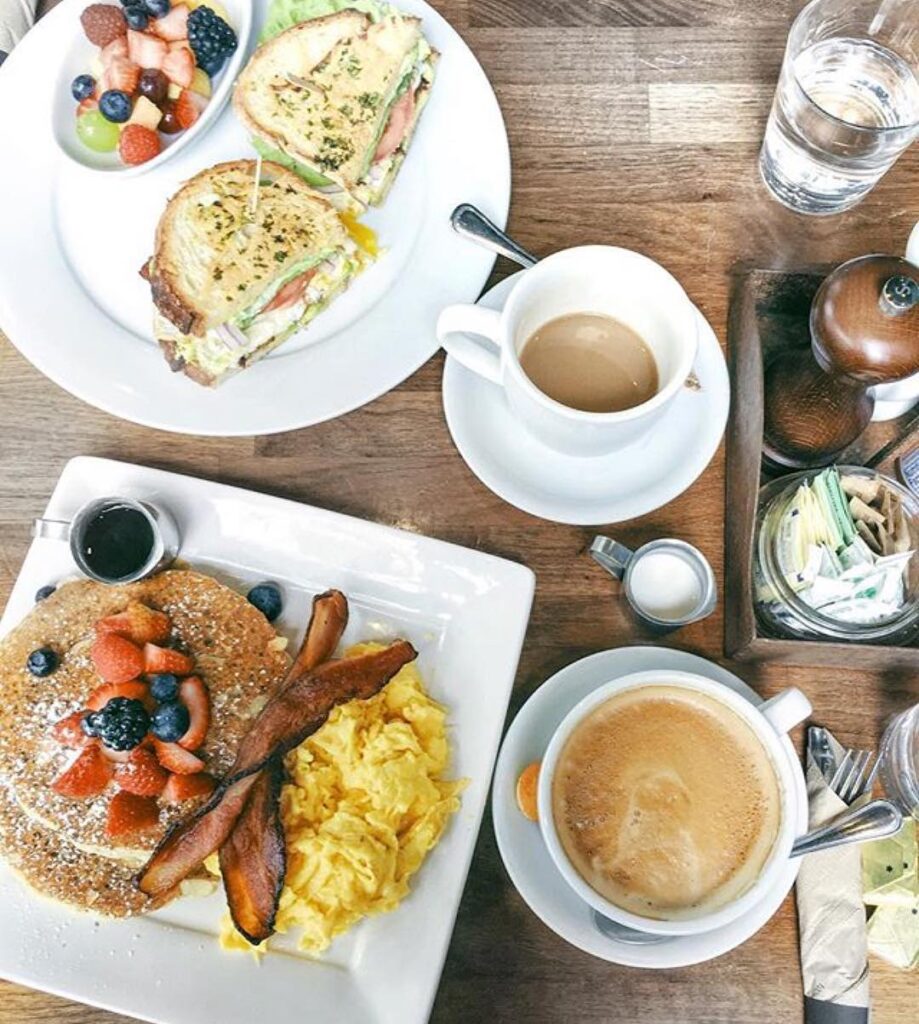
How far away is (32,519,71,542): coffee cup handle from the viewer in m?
1.32

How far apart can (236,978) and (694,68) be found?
1.47 m

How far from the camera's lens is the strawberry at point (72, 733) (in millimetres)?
1280

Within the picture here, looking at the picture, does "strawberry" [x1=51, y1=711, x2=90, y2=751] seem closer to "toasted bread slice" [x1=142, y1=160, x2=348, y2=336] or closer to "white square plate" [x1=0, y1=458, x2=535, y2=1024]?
"white square plate" [x1=0, y1=458, x2=535, y2=1024]

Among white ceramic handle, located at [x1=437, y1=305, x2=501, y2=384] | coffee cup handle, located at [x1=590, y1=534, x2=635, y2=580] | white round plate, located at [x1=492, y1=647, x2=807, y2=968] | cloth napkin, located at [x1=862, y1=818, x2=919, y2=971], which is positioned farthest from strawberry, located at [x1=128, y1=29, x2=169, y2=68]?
cloth napkin, located at [x1=862, y1=818, x2=919, y2=971]

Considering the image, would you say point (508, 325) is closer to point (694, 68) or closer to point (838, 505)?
point (838, 505)

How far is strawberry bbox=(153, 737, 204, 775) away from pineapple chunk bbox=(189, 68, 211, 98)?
989 mm

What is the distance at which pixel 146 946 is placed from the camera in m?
1.23

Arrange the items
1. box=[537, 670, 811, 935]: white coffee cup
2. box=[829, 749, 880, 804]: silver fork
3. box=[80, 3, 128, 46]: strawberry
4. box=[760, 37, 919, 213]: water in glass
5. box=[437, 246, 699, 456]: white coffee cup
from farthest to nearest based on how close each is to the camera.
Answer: box=[80, 3, 128, 46]: strawberry
box=[760, 37, 919, 213]: water in glass
box=[829, 749, 880, 804]: silver fork
box=[437, 246, 699, 456]: white coffee cup
box=[537, 670, 811, 935]: white coffee cup

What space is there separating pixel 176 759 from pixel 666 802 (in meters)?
0.64

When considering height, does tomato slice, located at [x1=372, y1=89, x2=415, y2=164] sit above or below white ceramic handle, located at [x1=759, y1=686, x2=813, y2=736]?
above

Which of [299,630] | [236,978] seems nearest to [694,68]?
[299,630]

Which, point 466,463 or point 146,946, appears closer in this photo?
point 146,946

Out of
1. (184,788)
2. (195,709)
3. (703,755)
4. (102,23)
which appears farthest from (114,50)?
(703,755)

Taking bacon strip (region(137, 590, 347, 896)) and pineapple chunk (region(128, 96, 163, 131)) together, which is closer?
bacon strip (region(137, 590, 347, 896))
